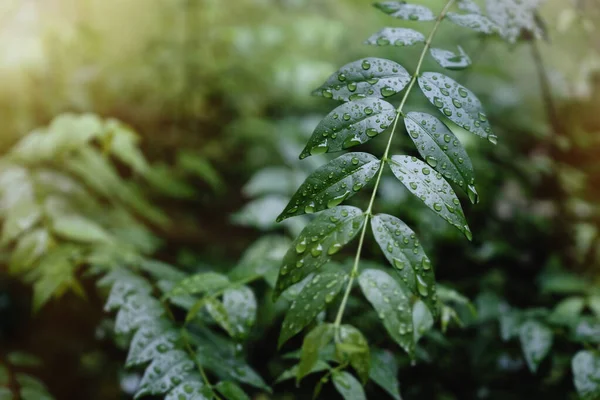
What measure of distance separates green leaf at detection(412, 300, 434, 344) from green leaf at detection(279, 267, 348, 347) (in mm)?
348

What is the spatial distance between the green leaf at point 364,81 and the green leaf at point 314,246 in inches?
9.0

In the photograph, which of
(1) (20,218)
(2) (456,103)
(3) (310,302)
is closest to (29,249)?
(1) (20,218)

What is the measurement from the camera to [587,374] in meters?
1.09

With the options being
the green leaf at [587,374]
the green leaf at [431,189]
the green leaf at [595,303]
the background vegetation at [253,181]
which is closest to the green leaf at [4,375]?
the background vegetation at [253,181]

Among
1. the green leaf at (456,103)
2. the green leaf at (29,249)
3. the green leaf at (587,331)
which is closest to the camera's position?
the green leaf at (456,103)

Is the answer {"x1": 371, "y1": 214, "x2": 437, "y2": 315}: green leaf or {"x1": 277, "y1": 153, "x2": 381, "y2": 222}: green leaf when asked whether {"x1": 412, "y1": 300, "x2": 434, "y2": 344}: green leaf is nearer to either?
{"x1": 371, "y1": 214, "x2": 437, "y2": 315}: green leaf

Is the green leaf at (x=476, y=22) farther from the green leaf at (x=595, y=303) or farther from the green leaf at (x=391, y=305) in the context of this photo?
the green leaf at (x=595, y=303)

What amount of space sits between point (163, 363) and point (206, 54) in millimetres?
2326

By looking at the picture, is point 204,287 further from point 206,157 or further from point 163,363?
point 206,157

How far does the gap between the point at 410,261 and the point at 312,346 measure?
0.21m

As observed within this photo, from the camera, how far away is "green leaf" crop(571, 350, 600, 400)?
1067 mm

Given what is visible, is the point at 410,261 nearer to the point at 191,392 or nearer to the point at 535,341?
the point at 191,392

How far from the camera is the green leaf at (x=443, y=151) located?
835mm

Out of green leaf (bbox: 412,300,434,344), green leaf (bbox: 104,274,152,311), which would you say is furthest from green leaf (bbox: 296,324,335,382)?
green leaf (bbox: 104,274,152,311)
